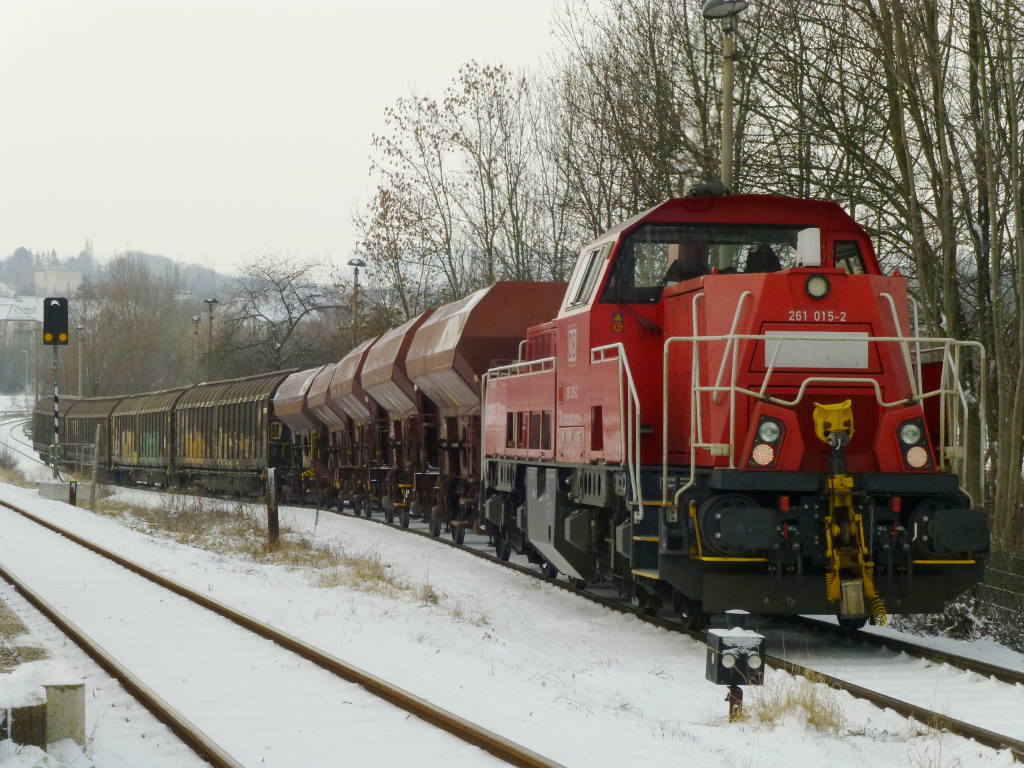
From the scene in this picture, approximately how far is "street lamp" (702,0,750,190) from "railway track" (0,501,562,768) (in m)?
7.19

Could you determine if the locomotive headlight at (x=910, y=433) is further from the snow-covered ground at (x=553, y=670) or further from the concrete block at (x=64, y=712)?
the concrete block at (x=64, y=712)

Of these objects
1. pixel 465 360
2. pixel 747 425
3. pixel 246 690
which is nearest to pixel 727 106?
pixel 465 360

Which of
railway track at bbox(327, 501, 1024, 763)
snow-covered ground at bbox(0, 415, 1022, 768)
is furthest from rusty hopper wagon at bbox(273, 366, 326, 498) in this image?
railway track at bbox(327, 501, 1024, 763)

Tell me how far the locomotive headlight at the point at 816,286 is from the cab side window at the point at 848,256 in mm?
1126

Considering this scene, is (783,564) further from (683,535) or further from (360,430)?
(360,430)

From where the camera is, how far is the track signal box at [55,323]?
2577cm

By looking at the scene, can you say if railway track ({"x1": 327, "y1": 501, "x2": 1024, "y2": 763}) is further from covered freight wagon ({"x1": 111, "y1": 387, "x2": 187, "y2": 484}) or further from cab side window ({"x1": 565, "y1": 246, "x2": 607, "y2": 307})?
covered freight wagon ({"x1": 111, "y1": 387, "x2": 187, "y2": 484})

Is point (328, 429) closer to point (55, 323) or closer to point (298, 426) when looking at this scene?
point (298, 426)

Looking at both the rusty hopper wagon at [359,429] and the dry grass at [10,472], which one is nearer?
the rusty hopper wagon at [359,429]

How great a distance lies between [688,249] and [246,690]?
5104 mm

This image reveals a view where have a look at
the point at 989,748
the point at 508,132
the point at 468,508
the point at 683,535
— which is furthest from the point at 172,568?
the point at 508,132

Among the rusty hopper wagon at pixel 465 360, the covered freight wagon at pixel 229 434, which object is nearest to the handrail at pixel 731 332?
the rusty hopper wagon at pixel 465 360

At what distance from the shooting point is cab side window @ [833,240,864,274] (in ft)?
33.8

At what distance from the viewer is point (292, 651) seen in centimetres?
936
